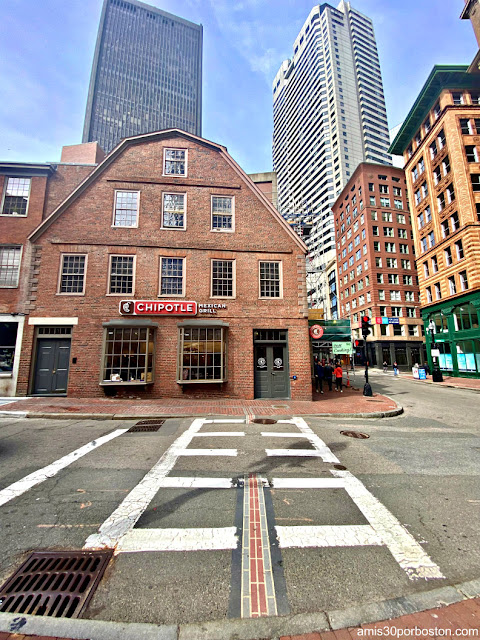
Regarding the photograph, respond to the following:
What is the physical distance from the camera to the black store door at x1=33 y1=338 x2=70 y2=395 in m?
13.7

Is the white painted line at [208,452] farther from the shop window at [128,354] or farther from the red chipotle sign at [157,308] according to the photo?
the red chipotle sign at [157,308]

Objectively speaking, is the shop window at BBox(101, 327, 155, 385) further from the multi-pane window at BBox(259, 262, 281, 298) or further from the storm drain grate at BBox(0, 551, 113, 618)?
the storm drain grate at BBox(0, 551, 113, 618)

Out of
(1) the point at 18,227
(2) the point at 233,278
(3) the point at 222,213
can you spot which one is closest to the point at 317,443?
(2) the point at 233,278

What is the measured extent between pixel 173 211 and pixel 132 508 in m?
14.3

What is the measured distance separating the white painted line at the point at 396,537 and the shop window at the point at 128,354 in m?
11.0

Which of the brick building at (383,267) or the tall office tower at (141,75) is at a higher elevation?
the tall office tower at (141,75)

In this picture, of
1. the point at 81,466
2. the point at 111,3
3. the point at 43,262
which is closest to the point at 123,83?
the point at 111,3

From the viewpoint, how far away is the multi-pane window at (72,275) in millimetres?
14406

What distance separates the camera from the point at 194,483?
493 cm

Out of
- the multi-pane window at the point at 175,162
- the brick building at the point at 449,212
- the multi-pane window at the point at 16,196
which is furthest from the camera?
the brick building at the point at 449,212

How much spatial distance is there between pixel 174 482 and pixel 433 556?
3.74 meters

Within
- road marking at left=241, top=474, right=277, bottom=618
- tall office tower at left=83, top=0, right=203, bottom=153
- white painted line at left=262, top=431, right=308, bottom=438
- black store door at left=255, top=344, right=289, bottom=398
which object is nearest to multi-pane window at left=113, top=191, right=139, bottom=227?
black store door at left=255, top=344, right=289, bottom=398

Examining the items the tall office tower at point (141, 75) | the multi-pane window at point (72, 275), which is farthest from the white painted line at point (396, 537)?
the tall office tower at point (141, 75)

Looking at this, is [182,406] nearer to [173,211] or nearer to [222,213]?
[173,211]
